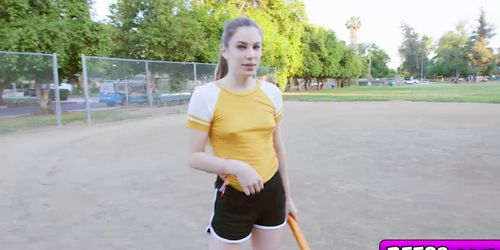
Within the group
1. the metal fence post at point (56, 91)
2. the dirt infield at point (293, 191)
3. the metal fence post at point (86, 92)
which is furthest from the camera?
the metal fence post at point (86, 92)

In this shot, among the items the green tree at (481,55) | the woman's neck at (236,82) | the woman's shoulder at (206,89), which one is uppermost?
the green tree at (481,55)

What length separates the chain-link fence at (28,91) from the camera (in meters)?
11.2

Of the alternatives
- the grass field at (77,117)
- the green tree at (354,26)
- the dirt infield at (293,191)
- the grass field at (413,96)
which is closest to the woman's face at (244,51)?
the dirt infield at (293,191)

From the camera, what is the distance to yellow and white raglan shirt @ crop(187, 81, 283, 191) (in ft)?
5.92

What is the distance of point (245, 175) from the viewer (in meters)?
1.75

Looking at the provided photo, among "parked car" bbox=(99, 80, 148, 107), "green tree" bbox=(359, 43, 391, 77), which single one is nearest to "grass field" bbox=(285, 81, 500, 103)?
"parked car" bbox=(99, 80, 148, 107)

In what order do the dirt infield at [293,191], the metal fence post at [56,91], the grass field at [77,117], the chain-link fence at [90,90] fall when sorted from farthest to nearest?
the metal fence post at [56,91] → the chain-link fence at [90,90] → the grass field at [77,117] → the dirt infield at [293,191]

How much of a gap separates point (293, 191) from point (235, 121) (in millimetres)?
3424

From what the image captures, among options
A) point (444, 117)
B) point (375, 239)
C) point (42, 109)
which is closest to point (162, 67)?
point (42, 109)

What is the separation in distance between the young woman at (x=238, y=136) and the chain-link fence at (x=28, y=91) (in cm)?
1112

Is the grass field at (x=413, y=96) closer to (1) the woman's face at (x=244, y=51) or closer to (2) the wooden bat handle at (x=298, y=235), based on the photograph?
(2) the wooden bat handle at (x=298, y=235)

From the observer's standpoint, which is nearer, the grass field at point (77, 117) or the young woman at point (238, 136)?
the young woman at point (238, 136)

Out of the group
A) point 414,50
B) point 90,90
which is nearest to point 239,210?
point 90,90

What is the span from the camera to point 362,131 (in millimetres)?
10500
